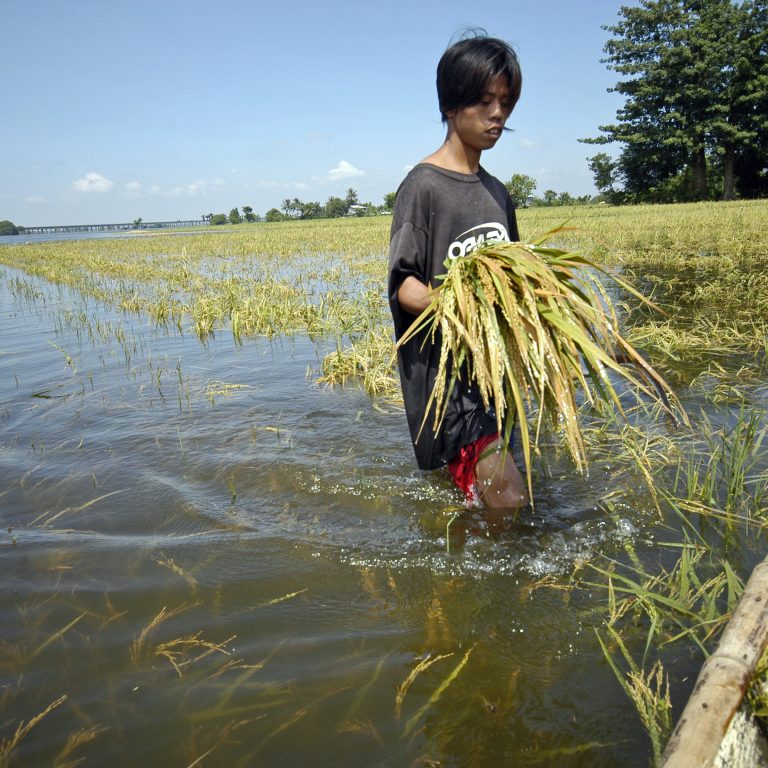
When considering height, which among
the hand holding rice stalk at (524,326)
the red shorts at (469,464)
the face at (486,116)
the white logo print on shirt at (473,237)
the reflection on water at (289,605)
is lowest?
the reflection on water at (289,605)

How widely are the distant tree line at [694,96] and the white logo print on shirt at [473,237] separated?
32.2 m

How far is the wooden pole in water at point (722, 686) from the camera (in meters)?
0.81

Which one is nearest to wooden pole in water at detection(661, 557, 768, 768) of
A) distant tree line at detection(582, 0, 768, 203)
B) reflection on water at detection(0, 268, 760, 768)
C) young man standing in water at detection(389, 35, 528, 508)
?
reflection on water at detection(0, 268, 760, 768)

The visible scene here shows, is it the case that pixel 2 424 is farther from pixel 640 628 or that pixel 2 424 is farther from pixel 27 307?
pixel 27 307

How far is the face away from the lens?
73.5 inches

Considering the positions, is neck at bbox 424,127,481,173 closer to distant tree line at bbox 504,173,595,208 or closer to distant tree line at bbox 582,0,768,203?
distant tree line at bbox 582,0,768,203

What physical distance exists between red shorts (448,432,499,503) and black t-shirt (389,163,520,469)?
31 mm

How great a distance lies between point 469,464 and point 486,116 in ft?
3.99

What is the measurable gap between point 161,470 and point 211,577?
1.08 m

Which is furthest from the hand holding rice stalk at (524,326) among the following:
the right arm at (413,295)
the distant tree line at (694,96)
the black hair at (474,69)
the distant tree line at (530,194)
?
the distant tree line at (530,194)

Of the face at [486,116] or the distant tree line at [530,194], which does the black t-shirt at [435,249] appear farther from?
the distant tree line at [530,194]

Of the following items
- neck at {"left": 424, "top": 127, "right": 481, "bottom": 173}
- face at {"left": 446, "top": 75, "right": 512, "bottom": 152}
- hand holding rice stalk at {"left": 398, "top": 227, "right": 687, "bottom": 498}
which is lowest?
hand holding rice stalk at {"left": 398, "top": 227, "right": 687, "bottom": 498}

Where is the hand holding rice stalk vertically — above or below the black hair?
below

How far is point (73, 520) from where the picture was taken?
2.41 meters
